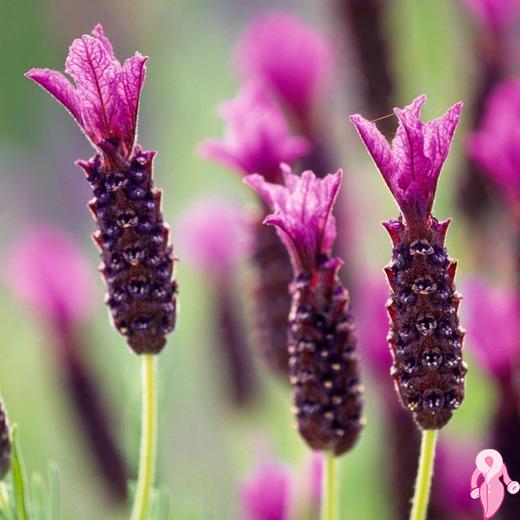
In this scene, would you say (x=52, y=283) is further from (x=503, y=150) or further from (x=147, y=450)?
(x=147, y=450)

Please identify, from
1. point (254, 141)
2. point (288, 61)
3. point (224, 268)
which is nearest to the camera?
point (254, 141)

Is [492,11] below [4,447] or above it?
above

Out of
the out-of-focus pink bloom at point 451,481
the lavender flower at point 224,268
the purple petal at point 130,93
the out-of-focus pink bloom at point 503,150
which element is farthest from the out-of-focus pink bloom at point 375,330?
the purple petal at point 130,93

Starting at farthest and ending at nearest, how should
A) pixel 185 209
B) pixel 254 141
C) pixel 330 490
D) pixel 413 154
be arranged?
1. pixel 185 209
2. pixel 254 141
3. pixel 330 490
4. pixel 413 154

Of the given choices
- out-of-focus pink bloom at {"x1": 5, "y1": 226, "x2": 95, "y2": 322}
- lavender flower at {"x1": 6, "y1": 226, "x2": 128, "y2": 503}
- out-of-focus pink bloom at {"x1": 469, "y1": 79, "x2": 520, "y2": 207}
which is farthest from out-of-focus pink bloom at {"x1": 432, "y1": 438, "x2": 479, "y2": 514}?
out-of-focus pink bloom at {"x1": 5, "y1": 226, "x2": 95, "y2": 322}

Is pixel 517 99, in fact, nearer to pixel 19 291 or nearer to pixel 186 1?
pixel 19 291

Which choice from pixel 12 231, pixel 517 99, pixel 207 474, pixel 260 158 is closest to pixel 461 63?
pixel 517 99

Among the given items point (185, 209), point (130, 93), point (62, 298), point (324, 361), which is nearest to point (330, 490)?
point (324, 361)
